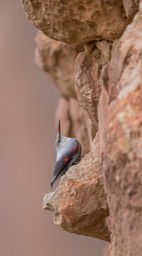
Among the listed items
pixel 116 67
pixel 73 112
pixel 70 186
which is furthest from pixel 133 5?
pixel 73 112

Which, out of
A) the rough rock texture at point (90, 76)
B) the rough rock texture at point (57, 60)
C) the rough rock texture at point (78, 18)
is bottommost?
the rough rock texture at point (57, 60)

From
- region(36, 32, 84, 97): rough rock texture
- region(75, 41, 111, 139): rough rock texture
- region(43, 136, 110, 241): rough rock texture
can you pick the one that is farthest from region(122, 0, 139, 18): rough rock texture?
region(36, 32, 84, 97): rough rock texture

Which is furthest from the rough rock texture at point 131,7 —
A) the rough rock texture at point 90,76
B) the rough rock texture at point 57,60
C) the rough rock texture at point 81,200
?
the rough rock texture at point 57,60

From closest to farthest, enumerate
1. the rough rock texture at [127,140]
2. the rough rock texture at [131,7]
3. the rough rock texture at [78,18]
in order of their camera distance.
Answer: the rough rock texture at [127,140] < the rough rock texture at [131,7] < the rough rock texture at [78,18]

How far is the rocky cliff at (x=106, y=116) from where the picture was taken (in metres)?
1.43

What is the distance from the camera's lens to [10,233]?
629 centimetres

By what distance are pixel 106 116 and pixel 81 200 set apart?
404mm

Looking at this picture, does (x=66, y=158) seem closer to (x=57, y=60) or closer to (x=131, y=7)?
(x=131, y=7)

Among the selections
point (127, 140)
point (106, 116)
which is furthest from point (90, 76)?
point (127, 140)

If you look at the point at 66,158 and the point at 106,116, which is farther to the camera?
the point at 66,158

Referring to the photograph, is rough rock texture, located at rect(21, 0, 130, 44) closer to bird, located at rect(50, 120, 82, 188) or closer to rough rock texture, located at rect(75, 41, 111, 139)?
rough rock texture, located at rect(75, 41, 111, 139)

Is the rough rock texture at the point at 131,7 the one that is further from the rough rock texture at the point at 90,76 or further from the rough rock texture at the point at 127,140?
the rough rock texture at the point at 90,76

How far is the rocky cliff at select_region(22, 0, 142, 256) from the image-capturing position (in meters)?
1.43

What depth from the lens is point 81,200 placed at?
1.93 m
